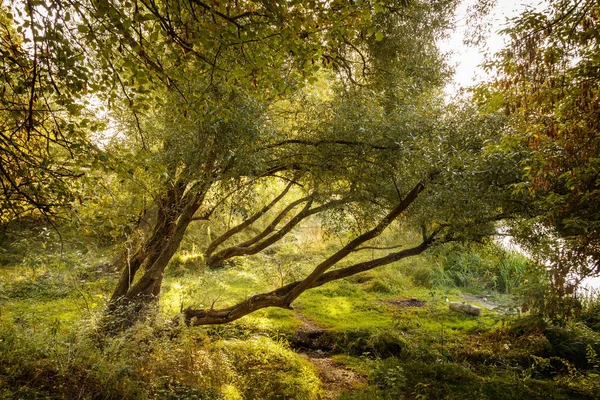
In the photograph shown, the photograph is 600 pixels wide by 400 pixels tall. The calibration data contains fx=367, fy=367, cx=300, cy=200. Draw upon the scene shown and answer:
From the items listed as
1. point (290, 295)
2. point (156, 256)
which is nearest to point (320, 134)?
point (290, 295)

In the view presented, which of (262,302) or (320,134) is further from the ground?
(320,134)

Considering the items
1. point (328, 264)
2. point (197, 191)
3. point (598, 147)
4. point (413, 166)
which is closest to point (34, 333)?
point (197, 191)

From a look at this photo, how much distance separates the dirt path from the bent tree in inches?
61.0

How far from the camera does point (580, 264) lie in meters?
4.91

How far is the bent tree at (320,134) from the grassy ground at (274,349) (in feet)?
3.23

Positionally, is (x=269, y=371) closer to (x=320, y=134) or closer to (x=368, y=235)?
(x=368, y=235)

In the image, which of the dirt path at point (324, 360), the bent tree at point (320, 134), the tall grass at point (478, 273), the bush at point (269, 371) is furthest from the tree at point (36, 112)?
the tall grass at point (478, 273)

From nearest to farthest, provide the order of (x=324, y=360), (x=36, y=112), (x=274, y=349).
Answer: (x=36, y=112) → (x=274, y=349) → (x=324, y=360)

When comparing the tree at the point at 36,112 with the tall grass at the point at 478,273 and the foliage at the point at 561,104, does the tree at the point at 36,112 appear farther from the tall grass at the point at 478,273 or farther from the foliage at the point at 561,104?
the tall grass at the point at 478,273

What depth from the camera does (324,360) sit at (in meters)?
7.91

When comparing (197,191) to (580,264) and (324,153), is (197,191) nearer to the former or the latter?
(324,153)

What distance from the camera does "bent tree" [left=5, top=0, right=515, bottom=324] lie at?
165 inches

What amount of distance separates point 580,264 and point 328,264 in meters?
3.99

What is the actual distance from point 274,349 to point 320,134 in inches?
171
